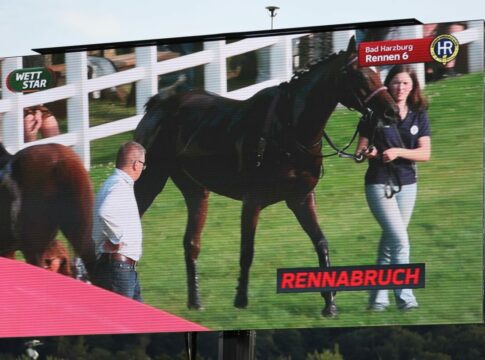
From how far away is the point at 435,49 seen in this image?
37.5 feet

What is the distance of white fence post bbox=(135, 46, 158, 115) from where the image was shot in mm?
12133

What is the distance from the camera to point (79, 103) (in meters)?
12.3

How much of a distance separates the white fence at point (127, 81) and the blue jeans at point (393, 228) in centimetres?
117

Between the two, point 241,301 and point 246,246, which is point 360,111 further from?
point 241,301

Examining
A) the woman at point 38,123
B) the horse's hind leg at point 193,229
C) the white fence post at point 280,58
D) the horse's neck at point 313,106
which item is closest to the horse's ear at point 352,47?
the horse's neck at point 313,106

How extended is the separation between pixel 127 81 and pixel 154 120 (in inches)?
15.8

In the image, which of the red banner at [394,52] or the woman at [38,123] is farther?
the woman at [38,123]

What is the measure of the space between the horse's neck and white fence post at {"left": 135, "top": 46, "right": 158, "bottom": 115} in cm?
118

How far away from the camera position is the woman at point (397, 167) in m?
11.4

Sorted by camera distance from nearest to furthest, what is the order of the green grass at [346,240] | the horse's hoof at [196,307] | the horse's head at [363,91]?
the green grass at [346,240] → the horse's head at [363,91] → the horse's hoof at [196,307]

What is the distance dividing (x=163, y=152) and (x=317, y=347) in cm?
2756

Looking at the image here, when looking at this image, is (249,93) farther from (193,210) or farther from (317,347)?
(317,347)

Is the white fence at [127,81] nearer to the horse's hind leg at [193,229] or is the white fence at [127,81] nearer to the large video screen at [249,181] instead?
the large video screen at [249,181]

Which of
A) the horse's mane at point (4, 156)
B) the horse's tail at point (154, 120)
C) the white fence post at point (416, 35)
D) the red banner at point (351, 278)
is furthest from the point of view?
the horse's mane at point (4, 156)
